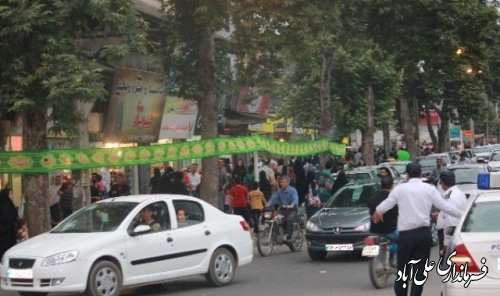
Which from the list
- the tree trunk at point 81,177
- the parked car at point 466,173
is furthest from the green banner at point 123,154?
the parked car at point 466,173

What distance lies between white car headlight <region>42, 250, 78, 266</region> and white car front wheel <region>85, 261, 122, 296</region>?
1.20 feet

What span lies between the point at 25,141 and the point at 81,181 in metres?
6.33

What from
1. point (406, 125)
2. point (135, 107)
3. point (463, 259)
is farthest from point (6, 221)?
point (406, 125)

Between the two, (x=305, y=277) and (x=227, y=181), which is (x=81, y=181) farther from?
(x=305, y=277)

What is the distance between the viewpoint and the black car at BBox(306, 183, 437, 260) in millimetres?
15195

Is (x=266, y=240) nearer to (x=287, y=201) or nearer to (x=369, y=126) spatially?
(x=287, y=201)

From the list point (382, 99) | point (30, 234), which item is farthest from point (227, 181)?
point (382, 99)

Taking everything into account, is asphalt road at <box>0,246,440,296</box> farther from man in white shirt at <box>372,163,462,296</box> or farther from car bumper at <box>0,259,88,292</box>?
man in white shirt at <box>372,163,462,296</box>

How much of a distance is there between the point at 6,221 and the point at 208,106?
637cm

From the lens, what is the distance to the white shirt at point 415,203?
9266mm

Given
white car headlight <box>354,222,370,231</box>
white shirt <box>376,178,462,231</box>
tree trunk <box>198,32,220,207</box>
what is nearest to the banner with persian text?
tree trunk <box>198,32,220,207</box>

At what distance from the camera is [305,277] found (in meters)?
13.9

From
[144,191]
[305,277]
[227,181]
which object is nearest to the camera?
[305,277]

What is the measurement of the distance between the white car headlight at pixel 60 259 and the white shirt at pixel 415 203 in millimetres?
4369
